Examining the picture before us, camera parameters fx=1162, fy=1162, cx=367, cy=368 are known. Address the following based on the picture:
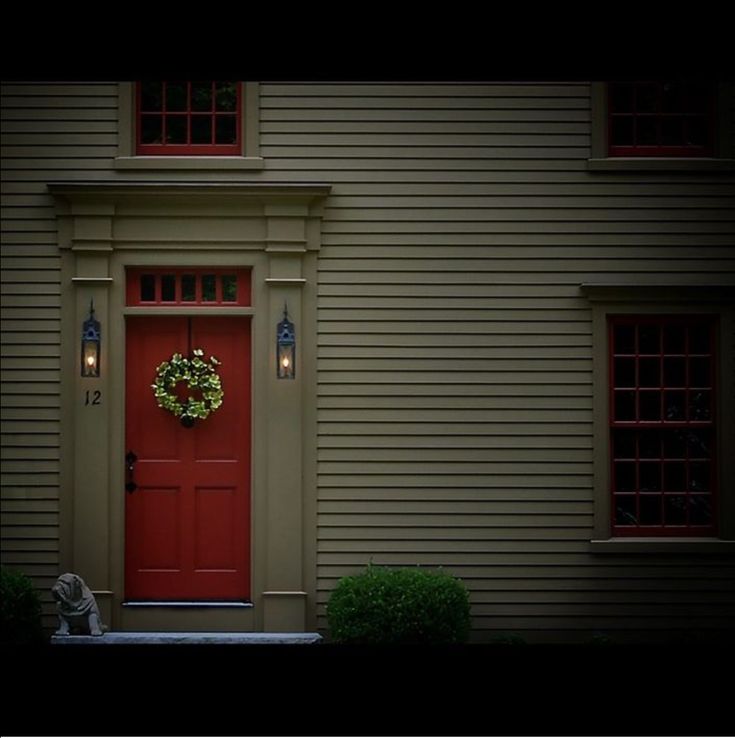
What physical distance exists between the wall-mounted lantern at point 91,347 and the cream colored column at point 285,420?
1333mm

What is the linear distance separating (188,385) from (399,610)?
2.47m

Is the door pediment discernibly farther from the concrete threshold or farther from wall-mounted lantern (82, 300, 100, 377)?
the concrete threshold

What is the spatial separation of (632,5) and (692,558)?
754cm

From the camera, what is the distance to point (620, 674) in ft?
6.53

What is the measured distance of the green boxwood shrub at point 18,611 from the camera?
8.23 m

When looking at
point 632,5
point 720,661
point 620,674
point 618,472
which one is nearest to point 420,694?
point 620,674

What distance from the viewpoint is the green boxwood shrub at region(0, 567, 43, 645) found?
8234 mm

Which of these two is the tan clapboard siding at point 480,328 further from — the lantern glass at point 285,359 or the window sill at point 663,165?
the lantern glass at point 285,359

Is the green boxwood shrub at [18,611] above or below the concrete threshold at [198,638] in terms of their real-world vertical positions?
above

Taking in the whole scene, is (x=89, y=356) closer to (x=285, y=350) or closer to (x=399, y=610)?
(x=285, y=350)

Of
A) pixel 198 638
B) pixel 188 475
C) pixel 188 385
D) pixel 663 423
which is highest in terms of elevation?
pixel 188 385

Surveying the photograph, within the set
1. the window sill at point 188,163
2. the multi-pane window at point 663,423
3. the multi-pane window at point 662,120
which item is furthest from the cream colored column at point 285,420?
the multi-pane window at point 662,120

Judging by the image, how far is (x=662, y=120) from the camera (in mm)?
9273

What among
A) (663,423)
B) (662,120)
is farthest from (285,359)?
(662,120)
